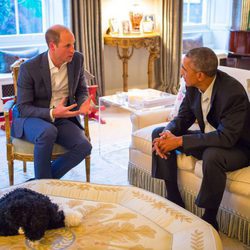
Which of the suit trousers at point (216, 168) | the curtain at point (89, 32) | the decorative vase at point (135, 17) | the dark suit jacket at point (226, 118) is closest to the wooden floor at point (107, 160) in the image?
the suit trousers at point (216, 168)

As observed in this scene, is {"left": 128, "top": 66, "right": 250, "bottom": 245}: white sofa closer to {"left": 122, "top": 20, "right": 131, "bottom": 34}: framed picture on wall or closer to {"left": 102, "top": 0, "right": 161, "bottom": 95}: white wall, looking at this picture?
{"left": 122, "top": 20, "right": 131, "bottom": 34}: framed picture on wall

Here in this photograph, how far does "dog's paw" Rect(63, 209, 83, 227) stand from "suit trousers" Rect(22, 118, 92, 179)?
888mm

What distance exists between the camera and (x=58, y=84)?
9.37ft

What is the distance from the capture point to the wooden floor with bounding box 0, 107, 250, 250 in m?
3.11

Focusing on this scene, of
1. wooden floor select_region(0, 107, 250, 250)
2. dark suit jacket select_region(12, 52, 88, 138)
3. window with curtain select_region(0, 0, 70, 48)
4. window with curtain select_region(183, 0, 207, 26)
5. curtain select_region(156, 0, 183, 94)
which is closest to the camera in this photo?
dark suit jacket select_region(12, 52, 88, 138)

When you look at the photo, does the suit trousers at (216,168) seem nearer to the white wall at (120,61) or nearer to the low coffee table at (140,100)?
the low coffee table at (140,100)

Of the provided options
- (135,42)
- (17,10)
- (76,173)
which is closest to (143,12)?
(135,42)

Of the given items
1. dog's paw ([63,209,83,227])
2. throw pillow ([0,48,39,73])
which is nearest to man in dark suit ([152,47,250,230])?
dog's paw ([63,209,83,227])

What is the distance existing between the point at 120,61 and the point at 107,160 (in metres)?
2.42

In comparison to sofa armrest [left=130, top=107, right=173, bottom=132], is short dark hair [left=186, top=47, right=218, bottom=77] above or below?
above

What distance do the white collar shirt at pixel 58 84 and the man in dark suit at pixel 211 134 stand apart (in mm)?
769

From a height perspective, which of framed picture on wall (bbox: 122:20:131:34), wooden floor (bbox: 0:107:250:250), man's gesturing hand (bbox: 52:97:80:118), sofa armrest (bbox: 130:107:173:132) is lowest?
wooden floor (bbox: 0:107:250:250)

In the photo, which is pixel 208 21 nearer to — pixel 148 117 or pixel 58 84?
pixel 148 117

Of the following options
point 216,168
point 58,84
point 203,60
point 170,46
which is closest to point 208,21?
point 170,46
